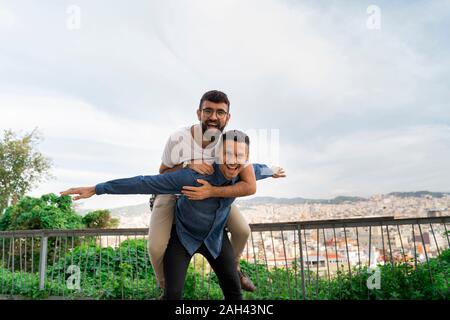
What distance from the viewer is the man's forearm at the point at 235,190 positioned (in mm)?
1868

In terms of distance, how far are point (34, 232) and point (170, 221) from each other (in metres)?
3.98

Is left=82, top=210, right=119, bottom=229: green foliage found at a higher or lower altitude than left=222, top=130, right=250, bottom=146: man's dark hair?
lower

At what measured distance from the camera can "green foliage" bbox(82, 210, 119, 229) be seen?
38.4 ft

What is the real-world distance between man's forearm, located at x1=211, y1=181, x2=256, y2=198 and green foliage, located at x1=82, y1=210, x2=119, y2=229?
1046 centimetres

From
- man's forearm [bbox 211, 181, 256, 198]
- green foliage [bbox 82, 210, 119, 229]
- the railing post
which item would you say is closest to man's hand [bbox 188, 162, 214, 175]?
man's forearm [bbox 211, 181, 256, 198]

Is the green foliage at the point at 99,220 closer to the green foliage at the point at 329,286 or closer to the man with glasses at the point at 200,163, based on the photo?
the green foliage at the point at 329,286

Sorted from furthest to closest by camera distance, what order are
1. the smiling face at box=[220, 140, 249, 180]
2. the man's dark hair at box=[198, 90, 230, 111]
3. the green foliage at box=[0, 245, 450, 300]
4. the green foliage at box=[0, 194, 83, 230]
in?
the green foliage at box=[0, 194, 83, 230] < the green foliage at box=[0, 245, 450, 300] < the man's dark hair at box=[198, 90, 230, 111] < the smiling face at box=[220, 140, 249, 180]

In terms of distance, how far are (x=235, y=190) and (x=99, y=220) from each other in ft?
35.0

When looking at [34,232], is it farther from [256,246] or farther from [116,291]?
[256,246]

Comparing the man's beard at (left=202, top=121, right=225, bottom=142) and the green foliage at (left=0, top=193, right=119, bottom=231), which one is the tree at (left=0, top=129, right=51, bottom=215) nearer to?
the green foliage at (left=0, top=193, right=119, bottom=231)

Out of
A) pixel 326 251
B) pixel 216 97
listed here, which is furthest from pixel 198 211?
pixel 326 251
